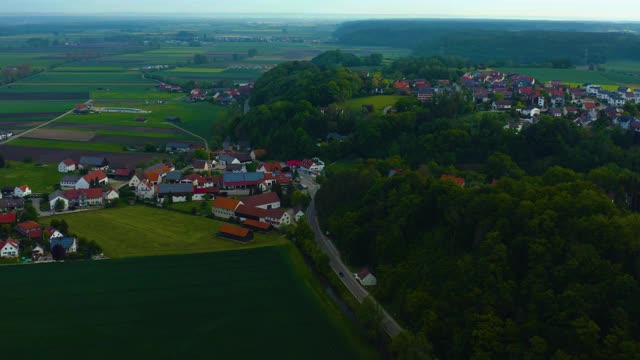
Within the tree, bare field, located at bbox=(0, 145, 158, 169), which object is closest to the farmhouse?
the tree

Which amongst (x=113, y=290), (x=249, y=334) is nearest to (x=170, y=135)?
(x=113, y=290)

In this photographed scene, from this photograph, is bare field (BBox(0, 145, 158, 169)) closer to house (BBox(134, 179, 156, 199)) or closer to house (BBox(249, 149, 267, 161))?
house (BBox(249, 149, 267, 161))

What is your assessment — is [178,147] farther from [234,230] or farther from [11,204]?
[234,230]

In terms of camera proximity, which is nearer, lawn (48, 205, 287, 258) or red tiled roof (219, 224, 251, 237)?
lawn (48, 205, 287, 258)

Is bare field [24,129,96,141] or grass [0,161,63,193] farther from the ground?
bare field [24,129,96,141]

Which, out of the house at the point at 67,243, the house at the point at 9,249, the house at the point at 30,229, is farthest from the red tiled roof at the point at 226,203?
the house at the point at 9,249

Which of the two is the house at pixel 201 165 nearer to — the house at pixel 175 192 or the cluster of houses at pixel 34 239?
the house at pixel 175 192

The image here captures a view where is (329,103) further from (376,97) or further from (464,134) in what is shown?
(464,134)
